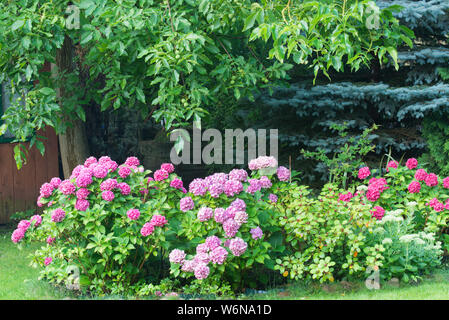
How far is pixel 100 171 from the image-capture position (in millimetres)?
4453

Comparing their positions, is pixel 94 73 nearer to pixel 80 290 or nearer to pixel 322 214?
pixel 80 290

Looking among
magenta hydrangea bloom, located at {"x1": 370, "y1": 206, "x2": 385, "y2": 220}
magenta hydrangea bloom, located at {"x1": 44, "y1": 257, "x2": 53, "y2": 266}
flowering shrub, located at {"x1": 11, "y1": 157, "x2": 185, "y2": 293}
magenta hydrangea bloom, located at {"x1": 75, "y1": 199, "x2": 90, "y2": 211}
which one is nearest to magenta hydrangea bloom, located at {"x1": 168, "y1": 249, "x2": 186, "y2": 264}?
flowering shrub, located at {"x1": 11, "y1": 157, "x2": 185, "y2": 293}

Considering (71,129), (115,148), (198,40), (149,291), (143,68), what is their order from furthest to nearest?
(115,148) < (71,129) < (143,68) < (198,40) < (149,291)

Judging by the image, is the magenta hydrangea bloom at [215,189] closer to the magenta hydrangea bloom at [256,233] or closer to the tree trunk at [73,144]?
the magenta hydrangea bloom at [256,233]

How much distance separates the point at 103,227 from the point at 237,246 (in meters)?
1.09

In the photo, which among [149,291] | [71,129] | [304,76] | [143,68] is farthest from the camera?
[304,76]

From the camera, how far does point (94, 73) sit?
5738 millimetres

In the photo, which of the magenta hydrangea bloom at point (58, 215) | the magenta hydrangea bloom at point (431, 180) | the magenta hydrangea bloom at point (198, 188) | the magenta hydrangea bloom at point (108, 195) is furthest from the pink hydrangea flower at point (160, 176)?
the magenta hydrangea bloom at point (431, 180)

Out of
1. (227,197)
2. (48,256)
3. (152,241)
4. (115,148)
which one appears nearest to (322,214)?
(227,197)

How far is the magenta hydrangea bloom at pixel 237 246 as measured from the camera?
13.5 feet

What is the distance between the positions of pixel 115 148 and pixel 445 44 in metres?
4.74

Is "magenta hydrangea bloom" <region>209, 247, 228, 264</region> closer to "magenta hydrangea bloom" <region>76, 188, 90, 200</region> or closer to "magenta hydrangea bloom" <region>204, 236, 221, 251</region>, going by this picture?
"magenta hydrangea bloom" <region>204, 236, 221, 251</region>

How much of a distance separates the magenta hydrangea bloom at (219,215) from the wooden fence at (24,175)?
4.51m

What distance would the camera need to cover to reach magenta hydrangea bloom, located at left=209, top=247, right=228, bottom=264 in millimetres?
4098
